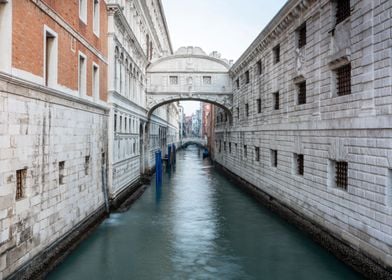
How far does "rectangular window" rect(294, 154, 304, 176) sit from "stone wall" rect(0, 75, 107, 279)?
6845mm

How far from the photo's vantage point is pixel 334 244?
9.42 metres

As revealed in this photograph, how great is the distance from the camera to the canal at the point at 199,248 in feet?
28.4

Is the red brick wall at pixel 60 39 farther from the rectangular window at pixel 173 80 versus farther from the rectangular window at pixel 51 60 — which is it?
the rectangular window at pixel 173 80

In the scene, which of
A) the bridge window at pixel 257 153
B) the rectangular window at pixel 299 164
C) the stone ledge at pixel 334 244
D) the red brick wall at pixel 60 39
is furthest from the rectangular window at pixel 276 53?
→ the red brick wall at pixel 60 39

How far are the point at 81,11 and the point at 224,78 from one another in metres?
15.9

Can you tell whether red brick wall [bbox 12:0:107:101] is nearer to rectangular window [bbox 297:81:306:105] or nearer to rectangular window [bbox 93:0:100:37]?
rectangular window [bbox 93:0:100:37]

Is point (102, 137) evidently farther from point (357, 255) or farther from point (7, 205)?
point (357, 255)

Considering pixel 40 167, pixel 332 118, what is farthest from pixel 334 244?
pixel 40 167

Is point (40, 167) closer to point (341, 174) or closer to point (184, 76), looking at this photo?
point (341, 174)

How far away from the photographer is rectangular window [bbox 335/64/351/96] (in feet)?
30.4

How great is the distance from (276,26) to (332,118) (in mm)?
6169

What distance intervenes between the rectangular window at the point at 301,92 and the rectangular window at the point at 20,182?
874 cm

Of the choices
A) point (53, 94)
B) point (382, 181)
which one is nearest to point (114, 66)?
point (53, 94)

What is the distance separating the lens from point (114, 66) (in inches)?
596
